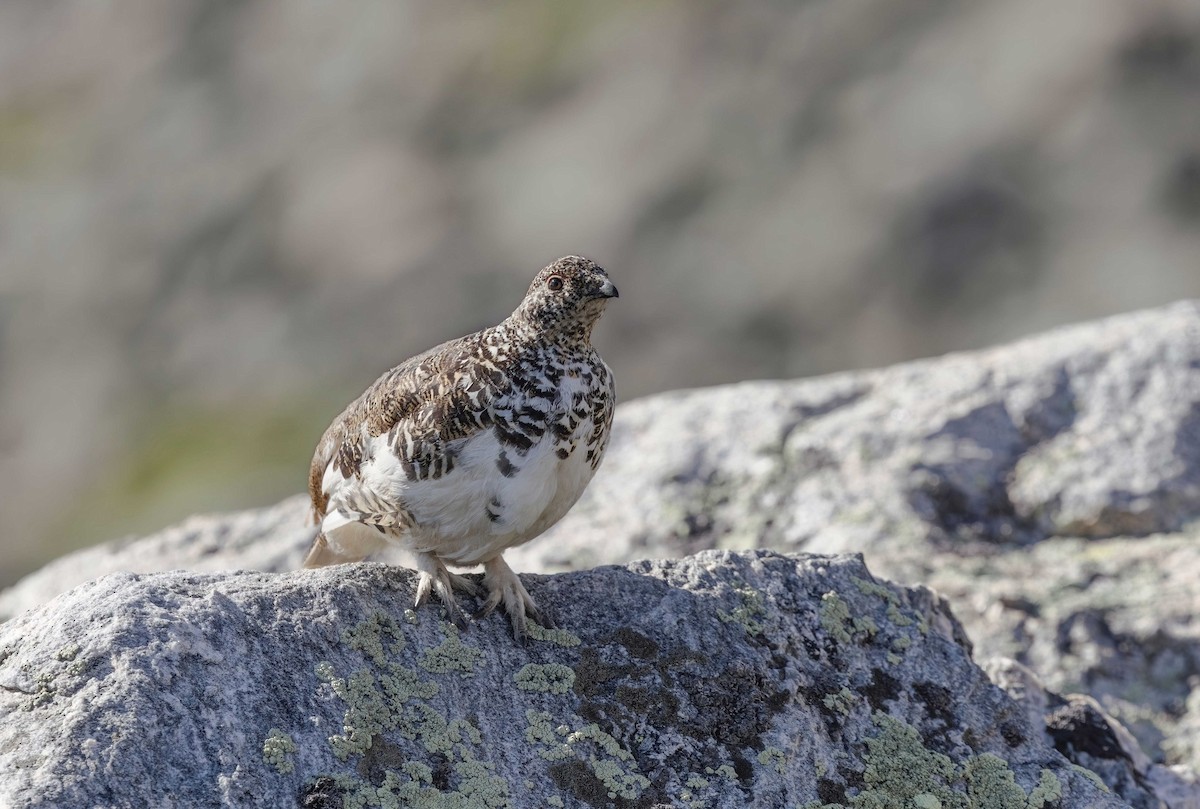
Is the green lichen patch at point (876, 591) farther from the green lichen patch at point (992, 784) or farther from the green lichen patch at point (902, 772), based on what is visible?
the green lichen patch at point (992, 784)

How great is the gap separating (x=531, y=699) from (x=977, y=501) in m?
3.95

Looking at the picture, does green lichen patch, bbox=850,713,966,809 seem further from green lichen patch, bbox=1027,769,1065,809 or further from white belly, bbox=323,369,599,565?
white belly, bbox=323,369,599,565

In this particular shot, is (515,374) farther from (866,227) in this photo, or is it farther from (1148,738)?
(866,227)

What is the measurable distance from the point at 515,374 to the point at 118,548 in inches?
182

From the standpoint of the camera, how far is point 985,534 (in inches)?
319

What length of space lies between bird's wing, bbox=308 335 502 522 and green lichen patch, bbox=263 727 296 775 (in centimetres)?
155

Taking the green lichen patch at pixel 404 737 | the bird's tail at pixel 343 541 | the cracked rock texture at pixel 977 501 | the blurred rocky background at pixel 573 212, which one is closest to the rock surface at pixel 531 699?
the green lichen patch at pixel 404 737

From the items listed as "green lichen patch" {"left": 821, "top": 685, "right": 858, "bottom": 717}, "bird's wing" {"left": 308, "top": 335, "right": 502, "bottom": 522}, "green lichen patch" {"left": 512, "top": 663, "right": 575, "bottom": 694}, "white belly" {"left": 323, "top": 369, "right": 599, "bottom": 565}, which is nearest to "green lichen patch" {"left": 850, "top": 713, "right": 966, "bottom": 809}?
"green lichen patch" {"left": 821, "top": 685, "right": 858, "bottom": 717}

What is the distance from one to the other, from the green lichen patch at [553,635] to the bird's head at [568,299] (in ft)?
4.31

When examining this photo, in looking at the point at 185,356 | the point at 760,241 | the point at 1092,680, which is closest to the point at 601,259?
the point at 760,241

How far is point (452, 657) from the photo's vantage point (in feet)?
17.5

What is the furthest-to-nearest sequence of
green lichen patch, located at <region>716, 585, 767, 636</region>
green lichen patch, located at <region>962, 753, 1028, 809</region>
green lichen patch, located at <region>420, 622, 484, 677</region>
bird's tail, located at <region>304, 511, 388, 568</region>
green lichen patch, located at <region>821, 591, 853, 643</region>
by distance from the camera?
bird's tail, located at <region>304, 511, 388, 568</region>
green lichen patch, located at <region>821, 591, 853, 643</region>
green lichen patch, located at <region>716, 585, 767, 636</region>
green lichen patch, located at <region>962, 753, 1028, 809</region>
green lichen patch, located at <region>420, 622, 484, 677</region>

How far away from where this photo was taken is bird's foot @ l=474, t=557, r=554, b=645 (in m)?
5.63

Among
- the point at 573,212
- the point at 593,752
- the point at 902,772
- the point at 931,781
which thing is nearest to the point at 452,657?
the point at 593,752
